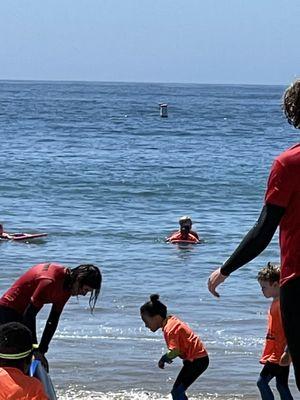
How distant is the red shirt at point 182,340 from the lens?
23.4 ft

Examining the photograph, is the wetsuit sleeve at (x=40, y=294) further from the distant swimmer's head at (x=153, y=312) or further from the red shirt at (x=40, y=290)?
the distant swimmer's head at (x=153, y=312)

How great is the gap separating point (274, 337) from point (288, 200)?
2.74 meters

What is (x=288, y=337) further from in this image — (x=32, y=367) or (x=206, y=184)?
(x=206, y=184)

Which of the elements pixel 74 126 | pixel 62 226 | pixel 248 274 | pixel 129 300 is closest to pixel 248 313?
pixel 129 300

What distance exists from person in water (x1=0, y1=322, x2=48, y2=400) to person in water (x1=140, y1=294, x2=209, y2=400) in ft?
6.55

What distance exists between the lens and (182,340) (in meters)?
7.17

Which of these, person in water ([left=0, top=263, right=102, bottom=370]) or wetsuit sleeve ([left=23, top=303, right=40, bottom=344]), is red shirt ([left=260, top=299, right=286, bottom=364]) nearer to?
person in water ([left=0, top=263, right=102, bottom=370])

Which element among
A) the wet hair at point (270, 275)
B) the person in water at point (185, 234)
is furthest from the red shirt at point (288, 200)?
the person in water at point (185, 234)

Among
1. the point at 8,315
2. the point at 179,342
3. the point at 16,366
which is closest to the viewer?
the point at 16,366

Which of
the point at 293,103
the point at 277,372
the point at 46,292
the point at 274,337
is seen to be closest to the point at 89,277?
the point at 46,292

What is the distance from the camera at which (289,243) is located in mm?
4293

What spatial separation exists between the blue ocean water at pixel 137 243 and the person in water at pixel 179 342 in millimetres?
1220

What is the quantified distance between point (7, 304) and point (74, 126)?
53.5 m

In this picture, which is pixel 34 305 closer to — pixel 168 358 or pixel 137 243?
pixel 168 358
